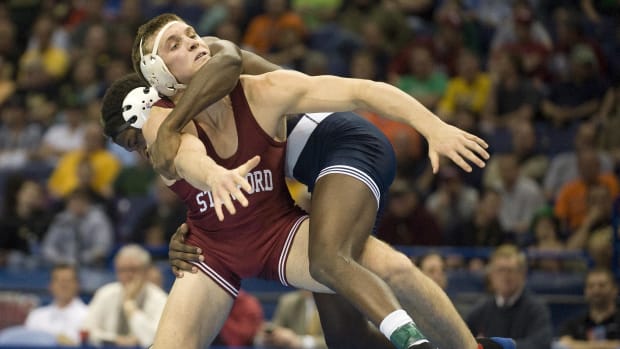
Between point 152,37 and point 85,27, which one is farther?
point 85,27

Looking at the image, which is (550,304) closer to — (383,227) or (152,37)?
(383,227)

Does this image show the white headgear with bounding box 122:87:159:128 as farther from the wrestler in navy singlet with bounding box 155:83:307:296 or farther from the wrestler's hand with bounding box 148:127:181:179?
the wrestler's hand with bounding box 148:127:181:179

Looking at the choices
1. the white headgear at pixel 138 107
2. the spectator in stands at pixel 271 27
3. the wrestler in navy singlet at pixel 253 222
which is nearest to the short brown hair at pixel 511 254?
the wrestler in navy singlet at pixel 253 222

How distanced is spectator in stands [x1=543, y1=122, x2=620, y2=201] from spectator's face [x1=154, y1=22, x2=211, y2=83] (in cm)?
538

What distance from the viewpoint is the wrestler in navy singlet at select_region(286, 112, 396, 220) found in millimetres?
4977

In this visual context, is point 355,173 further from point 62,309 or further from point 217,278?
point 62,309

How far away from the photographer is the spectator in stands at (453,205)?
31.9 feet

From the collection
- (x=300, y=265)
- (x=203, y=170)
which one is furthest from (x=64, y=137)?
(x=203, y=170)

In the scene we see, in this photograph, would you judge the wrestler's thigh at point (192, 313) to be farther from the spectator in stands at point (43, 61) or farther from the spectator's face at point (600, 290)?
the spectator in stands at point (43, 61)

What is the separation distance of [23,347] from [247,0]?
6053mm

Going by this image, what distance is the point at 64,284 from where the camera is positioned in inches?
354

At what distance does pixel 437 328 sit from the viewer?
16.3 ft

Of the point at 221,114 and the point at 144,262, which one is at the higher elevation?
the point at 221,114

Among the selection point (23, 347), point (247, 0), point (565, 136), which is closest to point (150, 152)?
point (23, 347)
